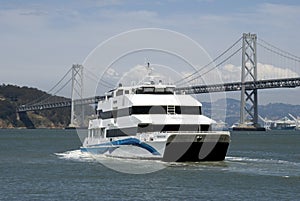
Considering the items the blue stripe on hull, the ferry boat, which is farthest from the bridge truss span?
the ferry boat

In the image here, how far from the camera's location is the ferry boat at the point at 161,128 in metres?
34.6

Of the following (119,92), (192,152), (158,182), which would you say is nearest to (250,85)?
(119,92)

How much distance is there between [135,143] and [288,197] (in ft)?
41.8

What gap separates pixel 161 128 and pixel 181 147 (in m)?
2.03

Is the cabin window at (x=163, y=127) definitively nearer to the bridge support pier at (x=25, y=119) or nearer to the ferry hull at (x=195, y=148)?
the ferry hull at (x=195, y=148)

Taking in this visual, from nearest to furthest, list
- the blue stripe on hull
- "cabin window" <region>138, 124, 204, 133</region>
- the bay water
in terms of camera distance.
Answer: the bay water, the blue stripe on hull, "cabin window" <region>138, 124, 204, 133</region>

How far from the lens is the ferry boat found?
3462 cm

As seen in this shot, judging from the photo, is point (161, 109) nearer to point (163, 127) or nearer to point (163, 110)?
point (163, 110)

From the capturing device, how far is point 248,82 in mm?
121250

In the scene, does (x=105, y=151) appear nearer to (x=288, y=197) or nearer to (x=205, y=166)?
(x=205, y=166)

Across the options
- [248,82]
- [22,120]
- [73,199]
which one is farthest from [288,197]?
[22,120]

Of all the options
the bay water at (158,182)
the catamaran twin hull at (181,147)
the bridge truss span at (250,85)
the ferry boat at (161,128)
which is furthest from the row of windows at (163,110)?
the bridge truss span at (250,85)

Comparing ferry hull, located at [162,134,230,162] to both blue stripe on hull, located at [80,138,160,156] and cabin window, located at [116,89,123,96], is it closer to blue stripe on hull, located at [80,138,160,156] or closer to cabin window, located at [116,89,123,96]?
blue stripe on hull, located at [80,138,160,156]

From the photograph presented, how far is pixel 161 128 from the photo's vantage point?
36.0m
